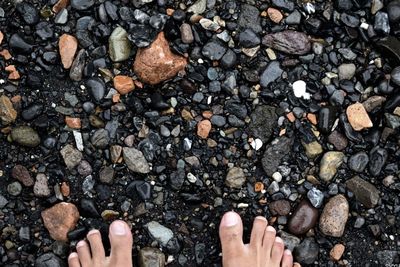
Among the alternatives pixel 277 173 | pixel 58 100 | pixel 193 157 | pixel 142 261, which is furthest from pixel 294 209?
pixel 58 100

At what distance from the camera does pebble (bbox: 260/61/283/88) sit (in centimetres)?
262

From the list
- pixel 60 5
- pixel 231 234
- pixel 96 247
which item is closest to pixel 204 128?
pixel 231 234

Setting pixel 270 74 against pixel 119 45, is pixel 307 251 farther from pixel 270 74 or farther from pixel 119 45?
pixel 119 45

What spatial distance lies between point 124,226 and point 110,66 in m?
0.64

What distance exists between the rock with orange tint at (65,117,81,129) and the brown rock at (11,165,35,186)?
25 centimetres

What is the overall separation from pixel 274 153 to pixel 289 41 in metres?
0.46

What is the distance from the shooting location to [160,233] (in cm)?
260

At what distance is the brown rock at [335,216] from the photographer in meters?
2.58

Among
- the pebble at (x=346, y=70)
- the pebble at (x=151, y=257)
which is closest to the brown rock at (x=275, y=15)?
the pebble at (x=346, y=70)

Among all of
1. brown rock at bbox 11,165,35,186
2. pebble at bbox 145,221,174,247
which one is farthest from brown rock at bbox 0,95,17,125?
pebble at bbox 145,221,174,247

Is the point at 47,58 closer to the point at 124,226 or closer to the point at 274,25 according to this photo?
the point at 124,226

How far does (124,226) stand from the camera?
257 centimetres

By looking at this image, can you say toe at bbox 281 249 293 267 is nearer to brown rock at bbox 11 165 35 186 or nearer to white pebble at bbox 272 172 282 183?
white pebble at bbox 272 172 282 183

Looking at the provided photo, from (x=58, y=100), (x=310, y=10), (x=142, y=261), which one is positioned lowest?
(x=142, y=261)
